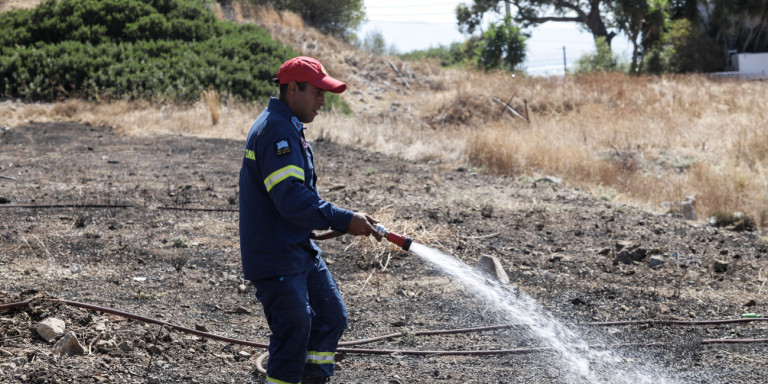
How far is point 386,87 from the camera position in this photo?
91.8 feet

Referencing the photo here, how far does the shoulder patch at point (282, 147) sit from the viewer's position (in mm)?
3014

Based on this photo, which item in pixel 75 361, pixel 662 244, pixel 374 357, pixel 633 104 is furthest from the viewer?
pixel 633 104

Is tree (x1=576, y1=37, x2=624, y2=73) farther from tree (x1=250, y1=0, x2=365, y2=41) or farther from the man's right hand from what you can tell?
the man's right hand

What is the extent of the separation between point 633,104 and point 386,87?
10.6 meters

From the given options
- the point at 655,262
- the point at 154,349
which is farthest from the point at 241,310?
the point at 655,262

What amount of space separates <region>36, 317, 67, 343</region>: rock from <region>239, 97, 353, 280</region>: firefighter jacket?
4.98 ft

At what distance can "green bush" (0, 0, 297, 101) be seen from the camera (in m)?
16.9

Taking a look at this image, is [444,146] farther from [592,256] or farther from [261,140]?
[261,140]

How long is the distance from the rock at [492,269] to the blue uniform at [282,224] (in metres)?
2.81

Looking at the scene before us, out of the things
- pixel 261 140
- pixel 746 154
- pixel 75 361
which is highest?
pixel 261 140

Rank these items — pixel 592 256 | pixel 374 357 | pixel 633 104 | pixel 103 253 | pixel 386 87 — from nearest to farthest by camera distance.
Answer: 1. pixel 374 357
2. pixel 103 253
3. pixel 592 256
4. pixel 633 104
5. pixel 386 87

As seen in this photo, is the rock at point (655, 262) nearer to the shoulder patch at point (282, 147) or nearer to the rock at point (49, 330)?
the shoulder patch at point (282, 147)

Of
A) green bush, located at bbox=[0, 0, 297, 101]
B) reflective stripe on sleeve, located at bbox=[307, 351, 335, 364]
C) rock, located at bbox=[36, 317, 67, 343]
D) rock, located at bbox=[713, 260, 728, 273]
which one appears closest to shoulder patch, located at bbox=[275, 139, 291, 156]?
reflective stripe on sleeve, located at bbox=[307, 351, 335, 364]

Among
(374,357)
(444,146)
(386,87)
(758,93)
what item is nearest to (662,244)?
(374,357)
